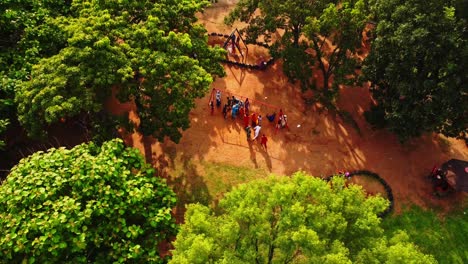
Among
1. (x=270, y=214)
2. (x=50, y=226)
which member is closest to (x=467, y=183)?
(x=270, y=214)

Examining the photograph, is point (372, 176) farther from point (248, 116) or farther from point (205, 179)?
point (205, 179)

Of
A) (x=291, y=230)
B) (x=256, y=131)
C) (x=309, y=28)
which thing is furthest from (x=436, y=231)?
(x=309, y=28)

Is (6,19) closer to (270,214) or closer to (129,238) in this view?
(129,238)

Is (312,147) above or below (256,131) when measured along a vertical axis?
below

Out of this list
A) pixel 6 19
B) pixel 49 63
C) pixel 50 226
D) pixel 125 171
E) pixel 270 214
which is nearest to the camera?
pixel 50 226

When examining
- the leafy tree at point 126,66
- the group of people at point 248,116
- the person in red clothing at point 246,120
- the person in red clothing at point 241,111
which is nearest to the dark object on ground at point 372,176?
the group of people at point 248,116

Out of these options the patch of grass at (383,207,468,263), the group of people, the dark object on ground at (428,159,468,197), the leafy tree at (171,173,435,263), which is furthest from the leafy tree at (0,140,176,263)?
the dark object on ground at (428,159,468,197)

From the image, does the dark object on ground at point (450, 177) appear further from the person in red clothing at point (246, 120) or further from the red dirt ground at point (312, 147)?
the person in red clothing at point (246, 120)
